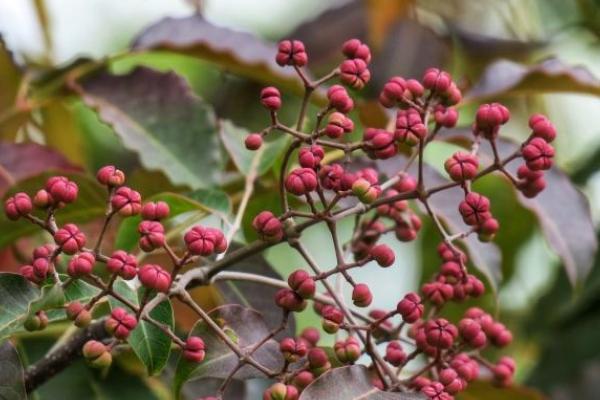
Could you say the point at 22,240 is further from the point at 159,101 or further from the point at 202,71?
the point at 202,71

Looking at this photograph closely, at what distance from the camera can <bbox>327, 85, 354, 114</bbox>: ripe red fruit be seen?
0.89 m

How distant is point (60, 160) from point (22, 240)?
0.11 m

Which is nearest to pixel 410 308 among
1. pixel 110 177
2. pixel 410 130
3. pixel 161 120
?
pixel 410 130

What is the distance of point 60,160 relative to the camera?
1258 mm

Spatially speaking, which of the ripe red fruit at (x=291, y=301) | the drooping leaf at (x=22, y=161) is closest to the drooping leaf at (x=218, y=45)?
the drooping leaf at (x=22, y=161)

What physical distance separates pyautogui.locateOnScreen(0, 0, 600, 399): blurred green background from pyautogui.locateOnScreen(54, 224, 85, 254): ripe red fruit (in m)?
0.43

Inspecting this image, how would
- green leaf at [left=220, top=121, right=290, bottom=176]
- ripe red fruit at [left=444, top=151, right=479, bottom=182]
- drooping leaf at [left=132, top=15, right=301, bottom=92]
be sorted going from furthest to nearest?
drooping leaf at [left=132, top=15, right=301, bottom=92]
green leaf at [left=220, top=121, right=290, bottom=176]
ripe red fruit at [left=444, top=151, right=479, bottom=182]

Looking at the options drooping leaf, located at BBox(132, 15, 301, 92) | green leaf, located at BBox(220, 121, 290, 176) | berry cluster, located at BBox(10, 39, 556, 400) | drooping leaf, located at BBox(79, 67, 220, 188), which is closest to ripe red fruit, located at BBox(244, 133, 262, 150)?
berry cluster, located at BBox(10, 39, 556, 400)

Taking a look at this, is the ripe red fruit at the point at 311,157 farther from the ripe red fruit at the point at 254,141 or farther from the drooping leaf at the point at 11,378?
the drooping leaf at the point at 11,378

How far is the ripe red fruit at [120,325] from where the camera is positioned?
786 mm

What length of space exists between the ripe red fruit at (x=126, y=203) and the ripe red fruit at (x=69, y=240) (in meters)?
0.05

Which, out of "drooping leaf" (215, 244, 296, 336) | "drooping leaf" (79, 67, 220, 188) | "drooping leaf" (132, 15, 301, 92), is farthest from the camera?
"drooping leaf" (132, 15, 301, 92)

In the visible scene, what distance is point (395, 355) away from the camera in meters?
0.90

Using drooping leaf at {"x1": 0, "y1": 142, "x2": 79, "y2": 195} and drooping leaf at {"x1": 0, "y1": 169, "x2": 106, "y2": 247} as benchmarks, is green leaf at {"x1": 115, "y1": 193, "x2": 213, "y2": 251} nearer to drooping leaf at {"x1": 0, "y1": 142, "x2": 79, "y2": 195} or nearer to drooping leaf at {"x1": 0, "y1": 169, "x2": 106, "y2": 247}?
drooping leaf at {"x1": 0, "y1": 169, "x2": 106, "y2": 247}
